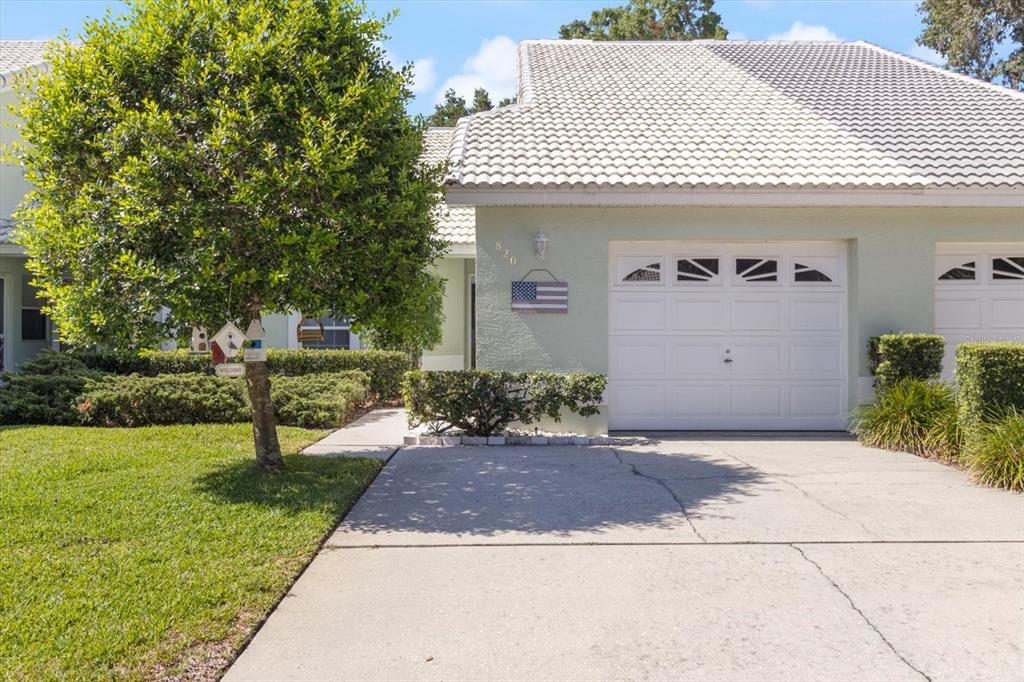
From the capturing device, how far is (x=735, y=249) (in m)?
11.3

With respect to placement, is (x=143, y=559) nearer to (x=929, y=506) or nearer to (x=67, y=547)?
(x=67, y=547)

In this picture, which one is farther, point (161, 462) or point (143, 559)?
point (161, 462)

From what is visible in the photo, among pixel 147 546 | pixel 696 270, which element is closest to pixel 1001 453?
pixel 696 270

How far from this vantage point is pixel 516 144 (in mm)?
11453

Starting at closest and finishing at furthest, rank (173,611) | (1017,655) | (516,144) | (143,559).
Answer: (1017,655)
(173,611)
(143,559)
(516,144)

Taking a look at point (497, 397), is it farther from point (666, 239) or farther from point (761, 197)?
point (761, 197)

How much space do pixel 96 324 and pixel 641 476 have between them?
520 cm

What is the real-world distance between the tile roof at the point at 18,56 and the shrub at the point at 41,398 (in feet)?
18.6

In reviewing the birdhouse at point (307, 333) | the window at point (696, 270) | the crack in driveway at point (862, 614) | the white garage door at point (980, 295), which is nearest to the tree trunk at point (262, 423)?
the crack in driveway at point (862, 614)

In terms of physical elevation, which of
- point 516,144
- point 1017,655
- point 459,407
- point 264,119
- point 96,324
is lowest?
point 1017,655

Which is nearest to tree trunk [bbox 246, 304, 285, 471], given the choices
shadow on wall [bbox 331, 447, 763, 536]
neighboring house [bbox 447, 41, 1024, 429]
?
shadow on wall [bbox 331, 447, 763, 536]

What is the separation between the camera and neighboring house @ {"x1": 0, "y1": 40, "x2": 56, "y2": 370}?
49.1 ft

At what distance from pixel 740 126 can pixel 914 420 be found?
509cm

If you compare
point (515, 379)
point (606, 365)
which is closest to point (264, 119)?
point (515, 379)
